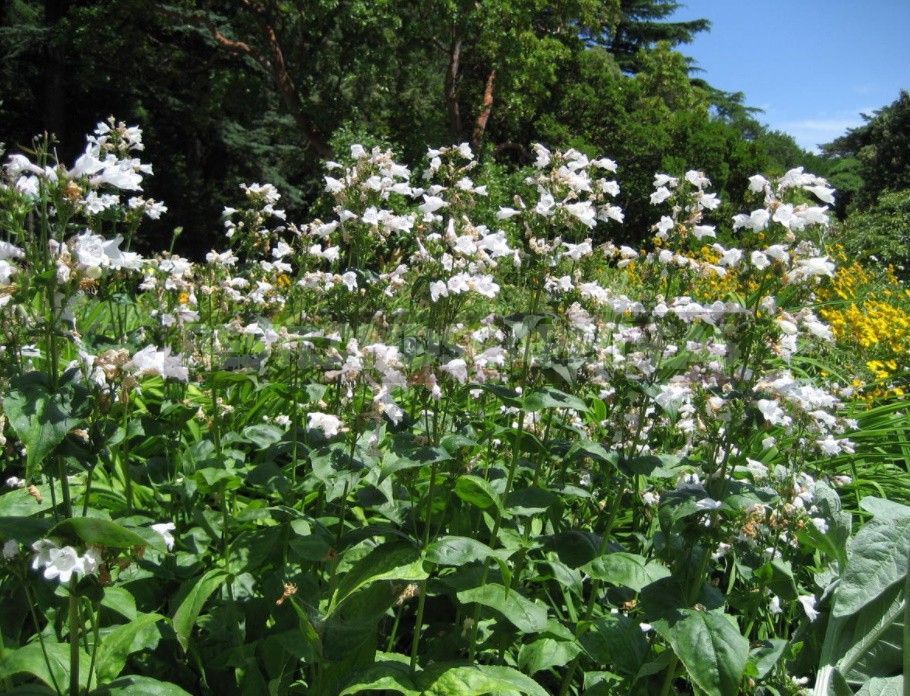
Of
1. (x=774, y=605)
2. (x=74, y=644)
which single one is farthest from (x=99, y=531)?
(x=774, y=605)

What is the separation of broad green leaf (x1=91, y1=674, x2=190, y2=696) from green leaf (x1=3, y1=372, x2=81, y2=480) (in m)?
0.52

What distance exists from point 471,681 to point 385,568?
32 cm

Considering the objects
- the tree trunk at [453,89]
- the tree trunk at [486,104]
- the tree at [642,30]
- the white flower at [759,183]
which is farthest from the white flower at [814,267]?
the tree at [642,30]

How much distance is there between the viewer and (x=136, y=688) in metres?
1.63

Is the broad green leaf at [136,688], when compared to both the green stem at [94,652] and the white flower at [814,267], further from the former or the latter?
the white flower at [814,267]

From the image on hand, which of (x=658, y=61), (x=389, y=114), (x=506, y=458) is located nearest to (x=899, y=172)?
(x=658, y=61)

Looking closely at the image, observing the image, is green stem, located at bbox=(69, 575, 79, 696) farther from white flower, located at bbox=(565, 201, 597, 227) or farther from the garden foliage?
white flower, located at bbox=(565, 201, 597, 227)

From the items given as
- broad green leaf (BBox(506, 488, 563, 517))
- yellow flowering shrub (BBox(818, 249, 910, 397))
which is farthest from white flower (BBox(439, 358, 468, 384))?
yellow flowering shrub (BBox(818, 249, 910, 397))

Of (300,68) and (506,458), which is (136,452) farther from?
(300,68)

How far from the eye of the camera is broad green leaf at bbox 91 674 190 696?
1.59 m

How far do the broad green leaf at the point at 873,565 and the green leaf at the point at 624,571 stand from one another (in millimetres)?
459

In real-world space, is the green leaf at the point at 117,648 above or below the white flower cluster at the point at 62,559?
below

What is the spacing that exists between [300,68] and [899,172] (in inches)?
1211

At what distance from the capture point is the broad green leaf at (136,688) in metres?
1.59
